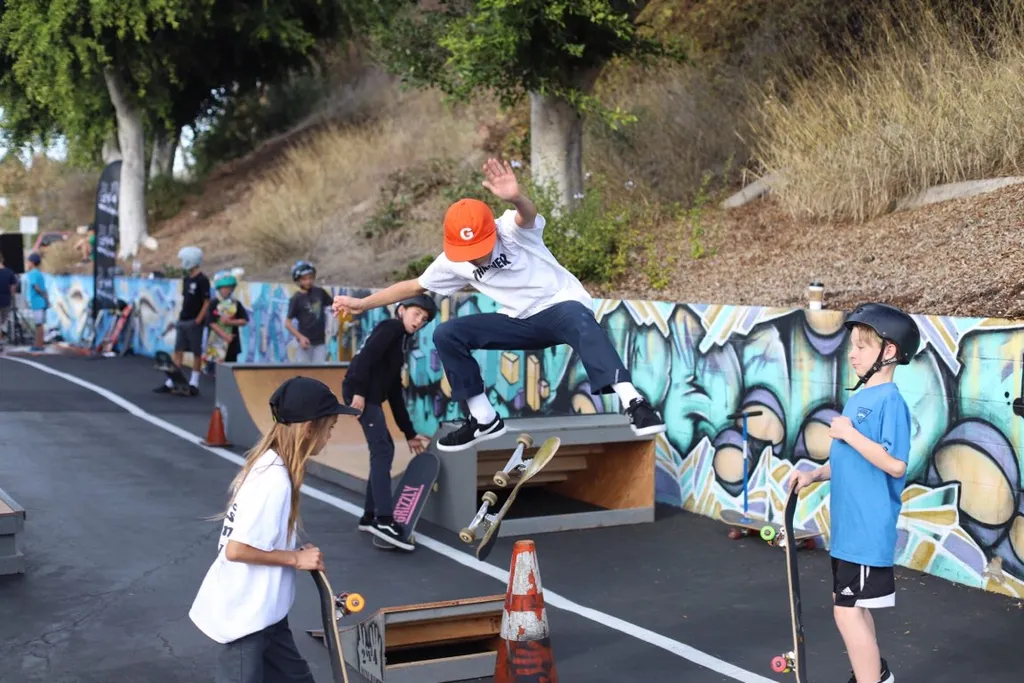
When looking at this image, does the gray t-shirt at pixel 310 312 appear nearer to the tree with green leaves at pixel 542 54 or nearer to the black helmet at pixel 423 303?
the tree with green leaves at pixel 542 54

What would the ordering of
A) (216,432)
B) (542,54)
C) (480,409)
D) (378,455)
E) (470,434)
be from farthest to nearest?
(542,54)
(216,432)
(378,455)
(470,434)
(480,409)

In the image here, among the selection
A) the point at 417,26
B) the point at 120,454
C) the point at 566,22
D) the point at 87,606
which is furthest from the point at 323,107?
the point at 87,606

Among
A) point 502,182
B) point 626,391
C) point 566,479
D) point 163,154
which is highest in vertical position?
point 163,154

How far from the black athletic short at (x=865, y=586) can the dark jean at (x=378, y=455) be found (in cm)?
492

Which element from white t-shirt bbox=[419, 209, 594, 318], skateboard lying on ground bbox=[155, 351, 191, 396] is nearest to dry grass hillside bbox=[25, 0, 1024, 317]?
skateboard lying on ground bbox=[155, 351, 191, 396]

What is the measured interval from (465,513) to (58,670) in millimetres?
4265

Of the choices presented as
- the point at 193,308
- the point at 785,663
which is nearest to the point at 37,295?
the point at 193,308

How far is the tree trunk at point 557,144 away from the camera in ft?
53.7

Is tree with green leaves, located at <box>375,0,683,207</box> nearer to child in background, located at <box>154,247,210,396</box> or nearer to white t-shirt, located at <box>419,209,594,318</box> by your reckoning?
child in background, located at <box>154,247,210,396</box>

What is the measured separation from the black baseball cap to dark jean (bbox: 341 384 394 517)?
4941mm

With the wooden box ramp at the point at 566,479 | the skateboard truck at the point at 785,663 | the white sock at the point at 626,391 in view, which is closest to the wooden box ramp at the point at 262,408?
the wooden box ramp at the point at 566,479

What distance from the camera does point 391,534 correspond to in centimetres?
954

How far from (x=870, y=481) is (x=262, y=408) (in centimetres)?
1000

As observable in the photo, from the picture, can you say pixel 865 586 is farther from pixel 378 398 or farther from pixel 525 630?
pixel 378 398
